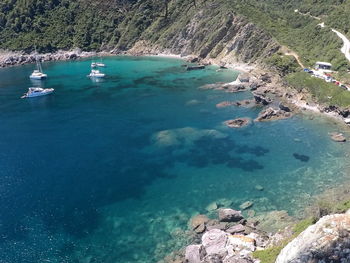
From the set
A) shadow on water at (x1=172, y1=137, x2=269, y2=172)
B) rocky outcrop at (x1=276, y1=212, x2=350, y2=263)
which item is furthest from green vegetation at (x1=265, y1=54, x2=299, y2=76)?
rocky outcrop at (x1=276, y1=212, x2=350, y2=263)

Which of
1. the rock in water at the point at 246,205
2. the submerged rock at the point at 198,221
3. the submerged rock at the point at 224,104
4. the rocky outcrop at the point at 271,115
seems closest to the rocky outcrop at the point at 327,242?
the submerged rock at the point at 198,221

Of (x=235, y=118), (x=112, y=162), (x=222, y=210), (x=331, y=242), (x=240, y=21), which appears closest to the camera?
(x=331, y=242)

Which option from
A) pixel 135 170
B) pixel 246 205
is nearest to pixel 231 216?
pixel 246 205

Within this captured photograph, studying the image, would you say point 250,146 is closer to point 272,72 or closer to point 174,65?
point 272,72

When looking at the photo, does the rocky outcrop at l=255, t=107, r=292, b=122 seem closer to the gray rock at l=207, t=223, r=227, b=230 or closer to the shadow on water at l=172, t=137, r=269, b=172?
the shadow on water at l=172, t=137, r=269, b=172

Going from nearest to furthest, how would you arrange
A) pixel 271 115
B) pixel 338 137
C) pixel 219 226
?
pixel 219 226 → pixel 338 137 → pixel 271 115

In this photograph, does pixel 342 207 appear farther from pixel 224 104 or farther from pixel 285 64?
pixel 285 64

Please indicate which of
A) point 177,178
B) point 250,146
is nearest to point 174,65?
point 250,146
